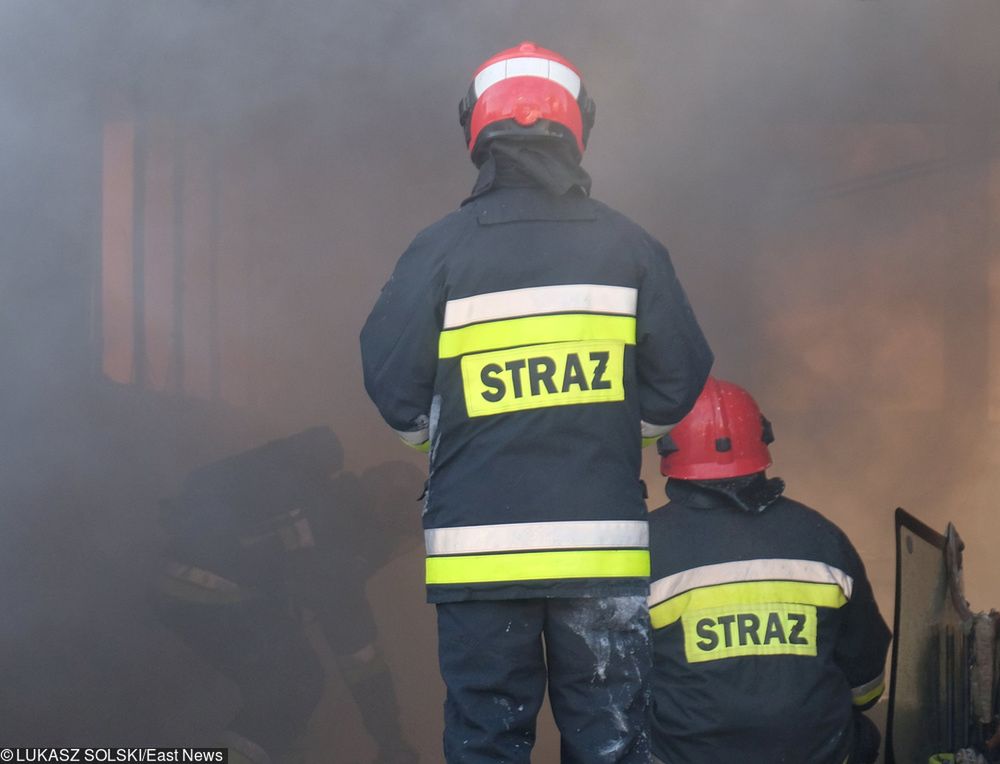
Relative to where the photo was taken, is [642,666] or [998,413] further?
[998,413]

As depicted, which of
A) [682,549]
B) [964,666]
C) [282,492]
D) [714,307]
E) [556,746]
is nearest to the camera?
[682,549]

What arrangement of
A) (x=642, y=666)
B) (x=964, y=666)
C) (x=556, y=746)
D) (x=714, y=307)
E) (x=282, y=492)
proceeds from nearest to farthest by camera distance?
(x=642, y=666) → (x=964, y=666) → (x=282, y=492) → (x=556, y=746) → (x=714, y=307)

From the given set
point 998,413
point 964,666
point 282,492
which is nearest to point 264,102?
point 282,492

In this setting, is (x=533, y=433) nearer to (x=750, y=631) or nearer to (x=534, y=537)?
(x=534, y=537)

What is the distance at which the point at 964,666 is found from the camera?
2660mm

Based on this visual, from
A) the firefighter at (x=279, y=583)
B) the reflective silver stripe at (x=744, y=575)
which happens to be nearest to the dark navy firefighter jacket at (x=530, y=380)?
the reflective silver stripe at (x=744, y=575)

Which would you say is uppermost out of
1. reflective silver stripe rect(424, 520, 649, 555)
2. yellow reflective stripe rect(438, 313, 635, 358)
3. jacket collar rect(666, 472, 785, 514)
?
yellow reflective stripe rect(438, 313, 635, 358)

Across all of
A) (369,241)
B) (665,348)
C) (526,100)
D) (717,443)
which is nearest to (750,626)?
(717,443)

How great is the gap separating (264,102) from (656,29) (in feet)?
4.92

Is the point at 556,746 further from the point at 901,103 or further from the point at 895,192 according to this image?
the point at 901,103

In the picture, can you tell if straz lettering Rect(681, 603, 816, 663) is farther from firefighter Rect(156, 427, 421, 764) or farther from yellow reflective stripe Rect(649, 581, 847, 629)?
firefighter Rect(156, 427, 421, 764)

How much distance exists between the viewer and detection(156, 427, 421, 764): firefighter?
3573mm

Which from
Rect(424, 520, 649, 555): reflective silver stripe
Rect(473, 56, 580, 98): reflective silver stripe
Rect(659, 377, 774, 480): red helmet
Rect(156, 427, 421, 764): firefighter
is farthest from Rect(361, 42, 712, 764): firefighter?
Rect(156, 427, 421, 764): firefighter

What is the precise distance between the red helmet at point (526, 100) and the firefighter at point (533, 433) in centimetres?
1
